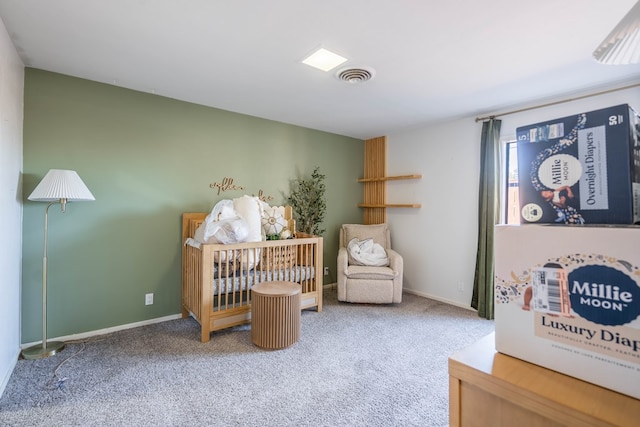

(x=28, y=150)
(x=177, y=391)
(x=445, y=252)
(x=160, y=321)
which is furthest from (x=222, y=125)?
(x=445, y=252)

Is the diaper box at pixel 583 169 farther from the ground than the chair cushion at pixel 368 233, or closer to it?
farther from the ground

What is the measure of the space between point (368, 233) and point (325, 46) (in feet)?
9.01

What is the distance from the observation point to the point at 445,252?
3959 mm

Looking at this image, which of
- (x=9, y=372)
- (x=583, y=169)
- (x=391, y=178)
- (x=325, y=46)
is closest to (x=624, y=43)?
(x=583, y=169)

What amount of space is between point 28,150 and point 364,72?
290cm

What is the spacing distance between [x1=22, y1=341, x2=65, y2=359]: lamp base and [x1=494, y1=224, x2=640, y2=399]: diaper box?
10.5 ft

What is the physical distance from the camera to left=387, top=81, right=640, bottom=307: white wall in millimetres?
3689

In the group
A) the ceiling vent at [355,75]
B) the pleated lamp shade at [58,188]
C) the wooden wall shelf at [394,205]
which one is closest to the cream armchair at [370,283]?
the wooden wall shelf at [394,205]

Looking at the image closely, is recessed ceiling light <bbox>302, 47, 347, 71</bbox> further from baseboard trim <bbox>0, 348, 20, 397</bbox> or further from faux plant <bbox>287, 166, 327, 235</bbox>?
baseboard trim <bbox>0, 348, 20, 397</bbox>

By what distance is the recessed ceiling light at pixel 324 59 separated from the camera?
7.34 ft

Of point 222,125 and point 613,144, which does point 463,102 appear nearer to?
point 222,125

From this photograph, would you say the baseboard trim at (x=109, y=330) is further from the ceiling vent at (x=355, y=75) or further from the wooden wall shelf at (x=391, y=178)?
the wooden wall shelf at (x=391, y=178)

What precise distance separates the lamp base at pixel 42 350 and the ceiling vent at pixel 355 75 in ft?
10.8

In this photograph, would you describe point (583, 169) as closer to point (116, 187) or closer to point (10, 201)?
point (10, 201)
